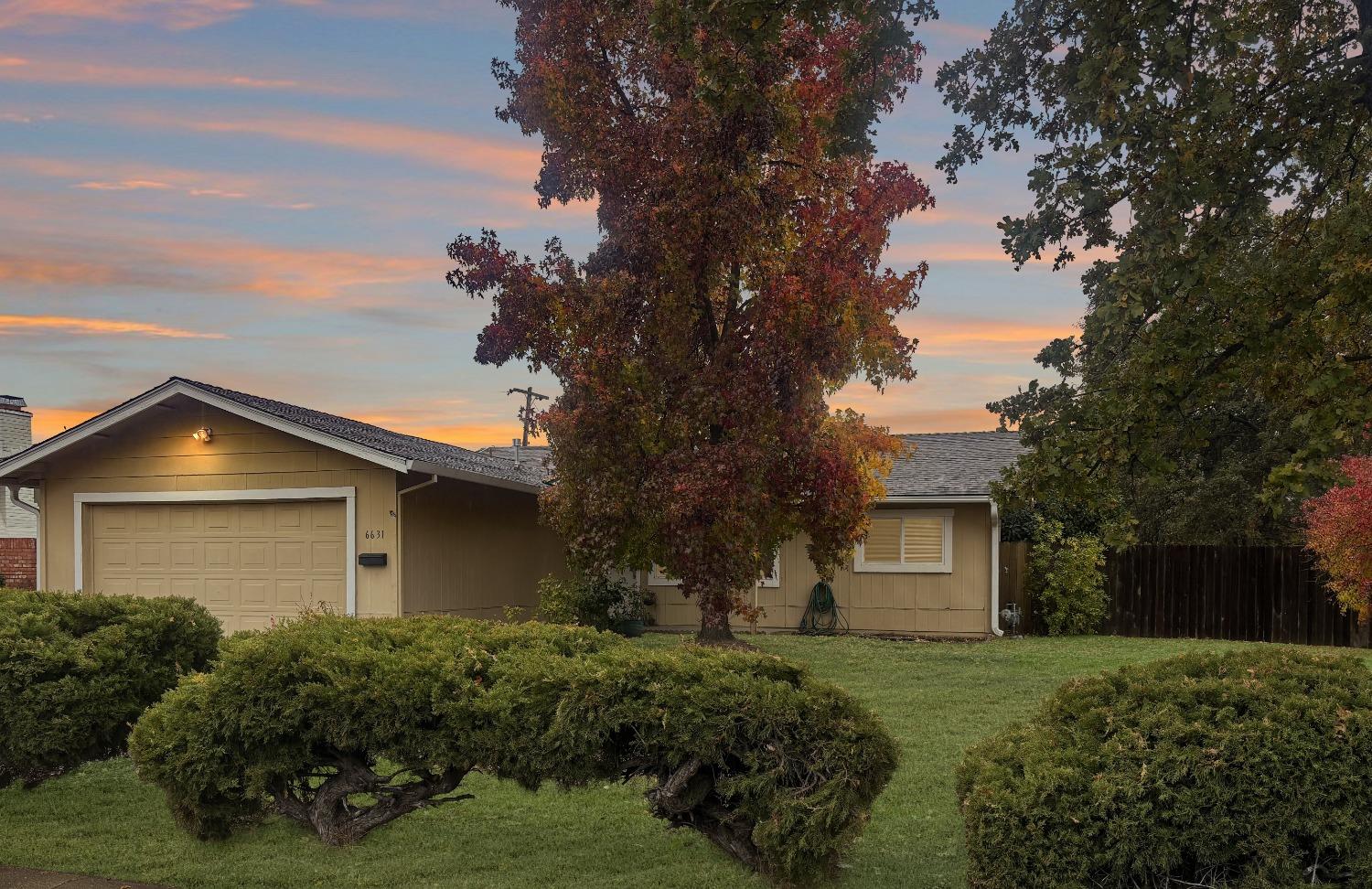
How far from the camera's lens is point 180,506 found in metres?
16.4

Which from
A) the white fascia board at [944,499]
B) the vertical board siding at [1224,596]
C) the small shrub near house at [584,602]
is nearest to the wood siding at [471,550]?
the small shrub near house at [584,602]

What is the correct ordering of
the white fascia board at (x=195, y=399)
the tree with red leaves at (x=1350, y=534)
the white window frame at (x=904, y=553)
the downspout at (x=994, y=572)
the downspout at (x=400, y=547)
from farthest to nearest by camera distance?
the white window frame at (x=904, y=553) < the downspout at (x=994, y=572) < the tree with red leaves at (x=1350, y=534) < the downspout at (x=400, y=547) < the white fascia board at (x=195, y=399)

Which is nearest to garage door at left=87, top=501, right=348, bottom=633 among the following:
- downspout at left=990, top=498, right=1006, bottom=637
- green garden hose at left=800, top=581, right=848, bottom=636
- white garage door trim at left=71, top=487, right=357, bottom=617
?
white garage door trim at left=71, top=487, right=357, bottom=617

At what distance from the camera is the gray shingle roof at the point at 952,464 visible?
66.7ft

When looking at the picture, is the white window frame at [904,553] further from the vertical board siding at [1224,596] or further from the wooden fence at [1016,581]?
the vertical board siding at [1224,596]

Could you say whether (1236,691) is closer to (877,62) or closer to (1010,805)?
(1010,805)

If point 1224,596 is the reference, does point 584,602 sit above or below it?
above

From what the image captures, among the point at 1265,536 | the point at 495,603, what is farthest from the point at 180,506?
the point at 1265,536

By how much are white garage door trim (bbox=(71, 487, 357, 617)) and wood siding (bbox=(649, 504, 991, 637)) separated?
25.6 feet

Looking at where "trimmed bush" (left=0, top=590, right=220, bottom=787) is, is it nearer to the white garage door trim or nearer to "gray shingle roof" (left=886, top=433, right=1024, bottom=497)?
the white garage door trim

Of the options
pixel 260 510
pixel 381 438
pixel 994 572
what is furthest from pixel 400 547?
pixel 994 572

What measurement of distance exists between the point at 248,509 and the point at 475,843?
11.1 metres

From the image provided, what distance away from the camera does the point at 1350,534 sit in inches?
630

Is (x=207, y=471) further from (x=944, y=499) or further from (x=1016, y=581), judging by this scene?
(x=1016, y=581)
